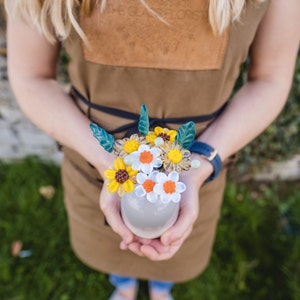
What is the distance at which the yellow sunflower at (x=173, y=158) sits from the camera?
27.4 inches

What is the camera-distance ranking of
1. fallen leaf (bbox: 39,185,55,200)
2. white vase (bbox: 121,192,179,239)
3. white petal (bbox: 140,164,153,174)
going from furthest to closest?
fallen leaf (bbox: 39,185,55,200) < white vase (bbox: 121,192,179,239) < white petal (bbox: 140,164,153,174)

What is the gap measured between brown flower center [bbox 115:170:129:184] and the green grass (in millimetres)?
1447

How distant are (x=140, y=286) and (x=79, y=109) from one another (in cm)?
118

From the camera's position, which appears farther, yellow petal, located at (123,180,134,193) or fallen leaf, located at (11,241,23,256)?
fallen leaf, located at (11,241,23,256)

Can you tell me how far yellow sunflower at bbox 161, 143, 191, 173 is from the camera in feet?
2.28

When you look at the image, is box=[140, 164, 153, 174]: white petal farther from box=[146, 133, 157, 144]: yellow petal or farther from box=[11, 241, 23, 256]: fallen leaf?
box=[11, 241, 23, 256]: fallen leaf

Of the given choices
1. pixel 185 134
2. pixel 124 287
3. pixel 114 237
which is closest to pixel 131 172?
pixel 185 134

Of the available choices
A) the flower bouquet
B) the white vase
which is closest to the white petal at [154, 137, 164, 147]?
the flower bouquet

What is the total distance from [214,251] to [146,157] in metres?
1.61

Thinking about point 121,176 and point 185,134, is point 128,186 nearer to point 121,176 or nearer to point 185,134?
point 121,176

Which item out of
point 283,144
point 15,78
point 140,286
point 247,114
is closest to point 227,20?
point 247,114

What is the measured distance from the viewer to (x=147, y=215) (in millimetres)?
875

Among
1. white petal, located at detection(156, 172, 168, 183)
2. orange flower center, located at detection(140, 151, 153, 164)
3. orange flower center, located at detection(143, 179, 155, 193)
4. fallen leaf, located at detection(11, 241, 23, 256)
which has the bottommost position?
fallen leaf, located at detection(11, 241, 23, 256)

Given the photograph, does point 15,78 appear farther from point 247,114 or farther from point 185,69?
point 247,114
